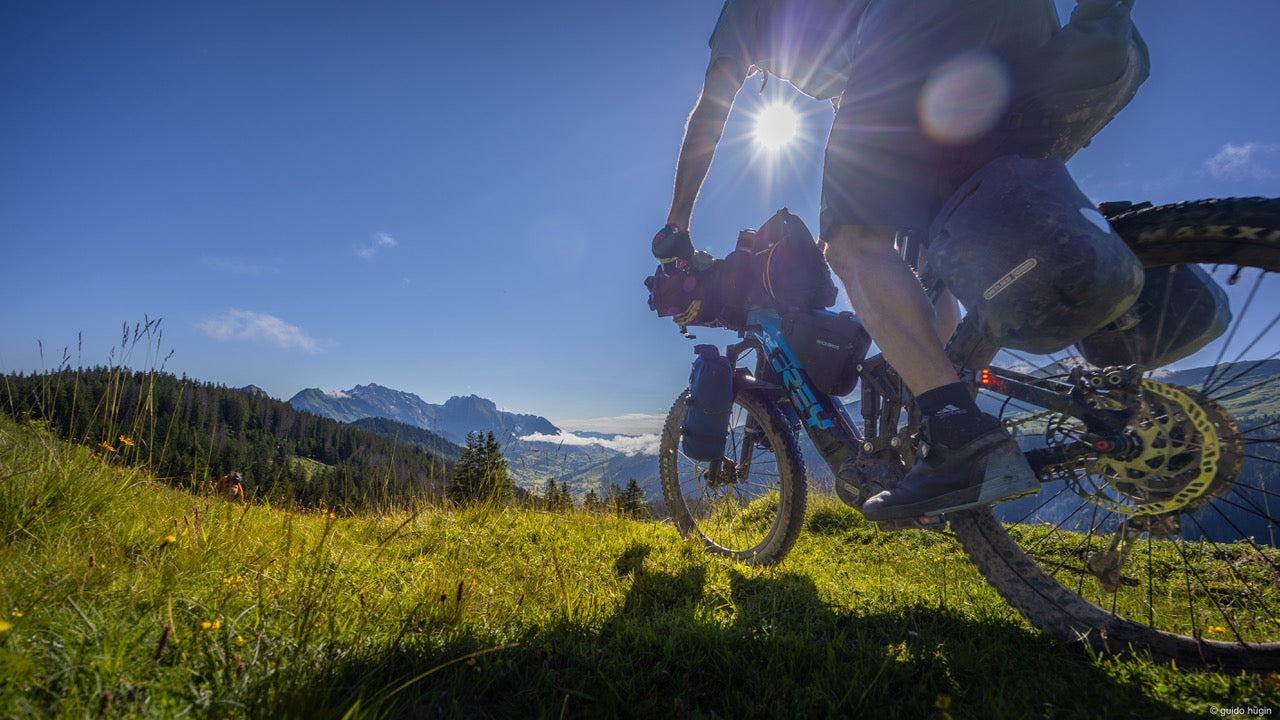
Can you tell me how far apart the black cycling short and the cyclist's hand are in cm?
100

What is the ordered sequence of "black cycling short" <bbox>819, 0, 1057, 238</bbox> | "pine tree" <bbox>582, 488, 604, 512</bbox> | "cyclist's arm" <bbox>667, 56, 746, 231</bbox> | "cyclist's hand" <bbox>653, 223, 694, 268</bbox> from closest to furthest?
"black cycling short" <bbox>819, 0, 1057, 238</bbox>, "cyclist's arm" <bbox>667, 56, 746, 231</bbox>, "cyclist's hand" <bbox>653, 223, 694, 268</bbox>, "pine tree" <bbox>582, 488, 604, 512</bbox>

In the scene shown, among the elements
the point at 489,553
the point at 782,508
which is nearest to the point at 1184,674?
the point at 782,508

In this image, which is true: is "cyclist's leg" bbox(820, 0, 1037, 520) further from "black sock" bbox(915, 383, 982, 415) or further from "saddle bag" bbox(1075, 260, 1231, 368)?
"saddle bag" bbox(1075, 260, 1231, 368)

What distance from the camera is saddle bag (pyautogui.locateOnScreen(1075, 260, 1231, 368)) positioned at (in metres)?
1.86

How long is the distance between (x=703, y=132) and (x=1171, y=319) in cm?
242

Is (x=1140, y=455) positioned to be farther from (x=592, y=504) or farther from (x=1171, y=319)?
(x=592, y=504)

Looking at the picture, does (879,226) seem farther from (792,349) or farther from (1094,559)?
(1094,559)

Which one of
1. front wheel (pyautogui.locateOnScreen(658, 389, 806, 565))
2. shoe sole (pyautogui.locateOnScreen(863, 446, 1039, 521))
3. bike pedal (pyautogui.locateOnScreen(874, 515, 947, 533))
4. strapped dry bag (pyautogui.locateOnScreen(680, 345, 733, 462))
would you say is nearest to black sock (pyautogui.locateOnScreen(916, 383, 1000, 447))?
shoe sole (pyautogui.locateOnScreen(863, 446, 1039, 521))

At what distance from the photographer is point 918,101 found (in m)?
2.00

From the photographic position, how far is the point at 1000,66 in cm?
191

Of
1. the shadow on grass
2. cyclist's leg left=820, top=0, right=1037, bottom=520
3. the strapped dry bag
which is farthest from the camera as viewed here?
the strapped dry bag

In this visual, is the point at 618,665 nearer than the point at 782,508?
Yes

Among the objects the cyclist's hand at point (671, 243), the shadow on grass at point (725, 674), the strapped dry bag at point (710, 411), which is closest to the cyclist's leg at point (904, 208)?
the shadow on grass at point (725, 674)

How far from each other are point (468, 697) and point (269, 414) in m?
114
